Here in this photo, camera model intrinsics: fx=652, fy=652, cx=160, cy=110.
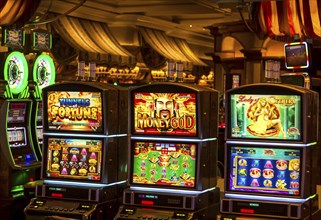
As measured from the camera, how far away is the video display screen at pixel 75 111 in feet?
18.7

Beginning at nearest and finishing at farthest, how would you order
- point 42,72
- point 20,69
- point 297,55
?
point 297,55
point 20,69
point 42,72

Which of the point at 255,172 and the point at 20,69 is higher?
the point at 20,69

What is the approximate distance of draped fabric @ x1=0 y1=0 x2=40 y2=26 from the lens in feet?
21.2

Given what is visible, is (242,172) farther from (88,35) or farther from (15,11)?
A: (88,35)

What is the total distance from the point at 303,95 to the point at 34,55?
13.8 ft

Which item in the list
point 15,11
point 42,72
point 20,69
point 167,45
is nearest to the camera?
point 15,11

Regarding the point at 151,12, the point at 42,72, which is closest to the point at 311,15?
the point at 42,72

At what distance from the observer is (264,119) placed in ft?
16.8

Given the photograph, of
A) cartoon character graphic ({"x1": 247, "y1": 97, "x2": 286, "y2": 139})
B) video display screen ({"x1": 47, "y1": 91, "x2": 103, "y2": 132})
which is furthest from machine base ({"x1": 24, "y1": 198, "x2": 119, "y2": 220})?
cartoon character graphic ({"x1": 247, "y1": 97, "x2": 286, "y2": 139})

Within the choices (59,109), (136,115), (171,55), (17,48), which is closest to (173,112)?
(136,115)

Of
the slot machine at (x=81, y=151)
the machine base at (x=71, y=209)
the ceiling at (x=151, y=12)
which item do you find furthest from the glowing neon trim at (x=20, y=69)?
the ceiling at (x=151, y=12)

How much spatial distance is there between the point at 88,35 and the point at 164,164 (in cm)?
965

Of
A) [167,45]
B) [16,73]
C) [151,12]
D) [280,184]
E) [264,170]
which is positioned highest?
[151,12]

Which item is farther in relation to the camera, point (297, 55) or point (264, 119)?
point (297, 55)
